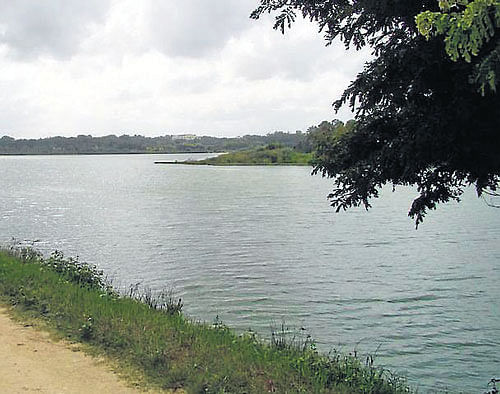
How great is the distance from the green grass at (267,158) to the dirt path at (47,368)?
99102 mm

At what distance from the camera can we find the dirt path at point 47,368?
5.82 m

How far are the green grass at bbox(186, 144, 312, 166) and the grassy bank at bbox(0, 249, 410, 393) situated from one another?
3829 inches

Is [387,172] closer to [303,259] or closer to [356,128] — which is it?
[356,128]

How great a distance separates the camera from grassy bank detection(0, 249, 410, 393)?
6.09 metres

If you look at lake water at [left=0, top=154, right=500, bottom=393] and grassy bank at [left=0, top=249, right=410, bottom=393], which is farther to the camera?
lake water at [left=0, top=154, right=500, bottom=393]

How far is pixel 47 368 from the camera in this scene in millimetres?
6328

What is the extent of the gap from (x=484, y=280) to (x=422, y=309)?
3.87 m

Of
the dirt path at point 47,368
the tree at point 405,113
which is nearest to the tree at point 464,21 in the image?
the tree at point 405,113

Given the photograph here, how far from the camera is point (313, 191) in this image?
50.1 meters

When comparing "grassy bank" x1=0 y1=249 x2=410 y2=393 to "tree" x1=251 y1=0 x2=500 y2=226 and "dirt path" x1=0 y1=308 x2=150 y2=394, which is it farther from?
"tree" x1=251 y1=0 x2=500 y2=226

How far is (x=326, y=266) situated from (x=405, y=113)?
1223 cm

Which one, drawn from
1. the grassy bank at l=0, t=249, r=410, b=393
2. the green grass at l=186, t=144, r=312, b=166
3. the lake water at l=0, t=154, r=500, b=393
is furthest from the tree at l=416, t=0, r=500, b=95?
the green grass at l=186, t=144, r=312, b=166

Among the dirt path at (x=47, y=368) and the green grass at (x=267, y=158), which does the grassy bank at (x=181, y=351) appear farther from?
the green grass at (x=267, y=158)

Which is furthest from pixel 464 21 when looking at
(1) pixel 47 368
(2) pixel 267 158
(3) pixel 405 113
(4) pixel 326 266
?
(2) pixel 267 158
